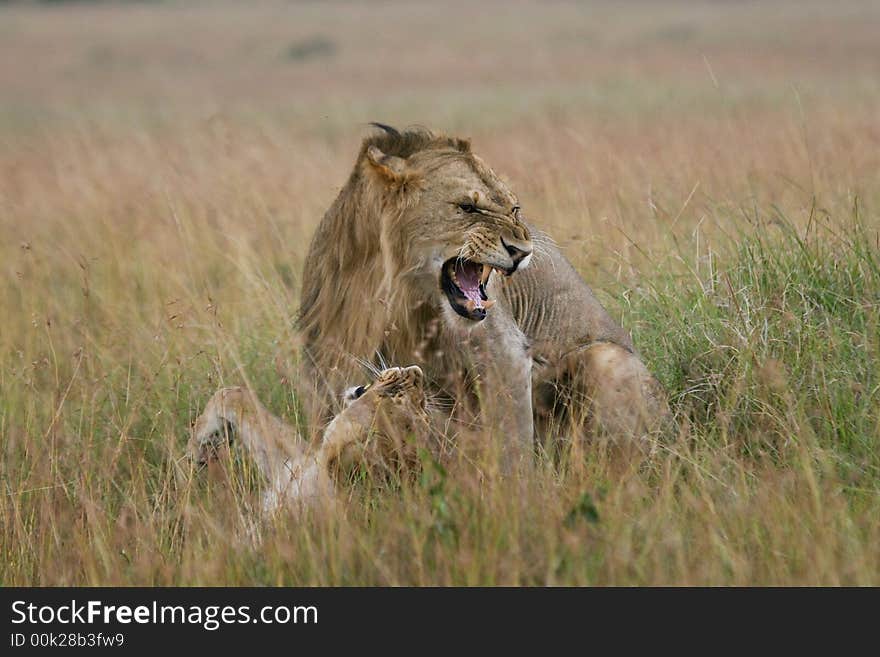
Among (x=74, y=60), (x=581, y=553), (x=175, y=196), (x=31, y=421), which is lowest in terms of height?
(x=581, y=553)

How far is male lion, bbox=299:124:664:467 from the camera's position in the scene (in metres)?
4.59

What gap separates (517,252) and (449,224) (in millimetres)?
267

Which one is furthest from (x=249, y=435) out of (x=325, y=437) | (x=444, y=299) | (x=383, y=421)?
(x=444, y=299)

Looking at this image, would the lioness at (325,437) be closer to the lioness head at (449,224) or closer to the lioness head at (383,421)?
the lioness head at (383,421)

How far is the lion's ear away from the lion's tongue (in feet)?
1.28

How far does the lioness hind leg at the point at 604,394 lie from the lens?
15.7 feet

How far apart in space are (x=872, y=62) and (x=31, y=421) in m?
24.4

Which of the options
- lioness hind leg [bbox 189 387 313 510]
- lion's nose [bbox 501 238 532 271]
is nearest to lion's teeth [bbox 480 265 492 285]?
lion's nose [bbox 501 238 532 271]

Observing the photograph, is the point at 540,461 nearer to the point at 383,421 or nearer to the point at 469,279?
the point at 383,421

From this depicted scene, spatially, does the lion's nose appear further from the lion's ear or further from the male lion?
the lion's ear

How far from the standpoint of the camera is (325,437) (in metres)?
4.54

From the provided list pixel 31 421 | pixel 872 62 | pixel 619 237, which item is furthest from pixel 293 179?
pixel 872 62

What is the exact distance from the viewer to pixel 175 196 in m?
9.81

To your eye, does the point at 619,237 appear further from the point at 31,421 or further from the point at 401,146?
the point at 31,421
